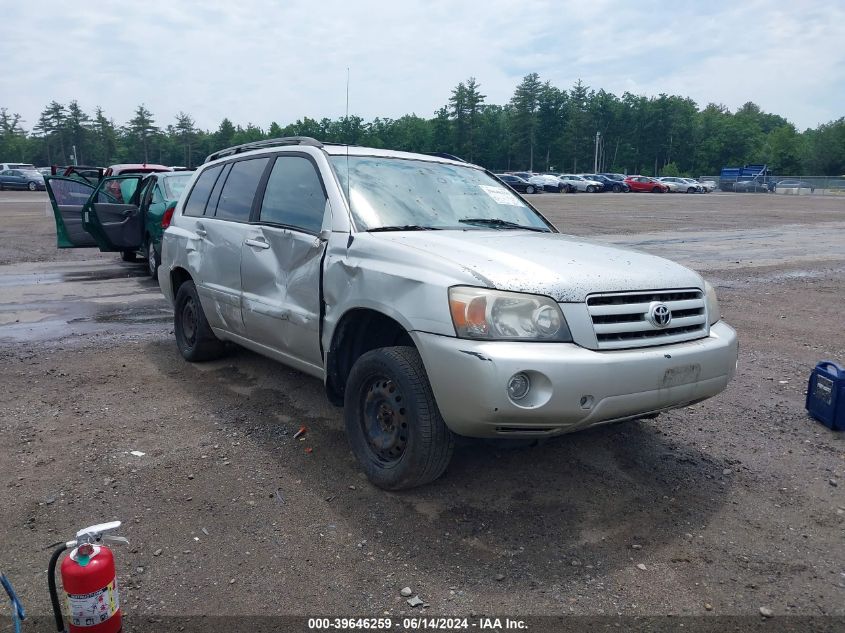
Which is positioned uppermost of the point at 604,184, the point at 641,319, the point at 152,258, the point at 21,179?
the point at 604,184

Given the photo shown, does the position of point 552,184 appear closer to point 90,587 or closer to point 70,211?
point 70,211

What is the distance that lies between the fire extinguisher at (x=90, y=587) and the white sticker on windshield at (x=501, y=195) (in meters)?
3.36

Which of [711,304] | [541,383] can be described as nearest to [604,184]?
[711,304]

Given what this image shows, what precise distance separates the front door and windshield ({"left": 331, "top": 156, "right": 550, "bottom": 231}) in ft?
0.78

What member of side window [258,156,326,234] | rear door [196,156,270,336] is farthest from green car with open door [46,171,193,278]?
side window [258,156,326,234]

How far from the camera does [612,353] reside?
3.23 meters

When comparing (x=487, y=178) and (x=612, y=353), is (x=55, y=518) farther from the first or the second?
(x=487, y=178)

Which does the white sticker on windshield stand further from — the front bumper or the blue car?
the blue car

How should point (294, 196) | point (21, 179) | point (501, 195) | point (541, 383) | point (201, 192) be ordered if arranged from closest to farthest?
1. point (541, 383)
2. point (294, 196)
3. point (501, 195)
4. point (201, 192)
5. point (21, 179)

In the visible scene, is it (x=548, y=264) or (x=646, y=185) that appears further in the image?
(x=646, y=185)

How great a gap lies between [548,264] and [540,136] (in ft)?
380

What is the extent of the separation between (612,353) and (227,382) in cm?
341

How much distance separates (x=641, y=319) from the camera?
3402 mm

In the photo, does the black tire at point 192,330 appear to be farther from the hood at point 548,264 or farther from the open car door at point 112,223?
the open car door at point 112,223
